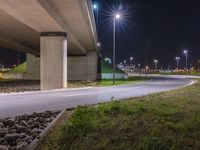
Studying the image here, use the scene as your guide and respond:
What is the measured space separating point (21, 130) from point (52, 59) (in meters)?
22.4

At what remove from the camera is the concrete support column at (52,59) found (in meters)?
32.1

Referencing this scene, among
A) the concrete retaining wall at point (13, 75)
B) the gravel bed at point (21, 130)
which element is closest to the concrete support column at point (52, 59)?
the gravel bed at point (21, 130)

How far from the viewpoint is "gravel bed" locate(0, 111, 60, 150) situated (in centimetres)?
833

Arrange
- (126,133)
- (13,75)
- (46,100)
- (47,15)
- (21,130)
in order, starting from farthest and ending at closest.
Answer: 1. (13,75)
2. (47,15)
3. (46,100)
4. (21,130)
5. (126,133)

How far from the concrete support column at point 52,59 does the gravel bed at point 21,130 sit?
18.5m

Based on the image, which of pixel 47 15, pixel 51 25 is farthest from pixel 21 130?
pixel 51 25

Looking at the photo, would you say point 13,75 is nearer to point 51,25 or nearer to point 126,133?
point 51,25

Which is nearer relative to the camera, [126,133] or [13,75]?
[126,133]

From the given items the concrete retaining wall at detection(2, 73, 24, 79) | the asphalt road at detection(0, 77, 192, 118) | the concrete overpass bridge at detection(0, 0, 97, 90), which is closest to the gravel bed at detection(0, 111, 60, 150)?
the asphalt road at detection(0, 77, 192, 118)

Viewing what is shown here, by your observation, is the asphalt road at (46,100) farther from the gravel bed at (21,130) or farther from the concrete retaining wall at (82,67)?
the concrete retaining wall at (82,67)

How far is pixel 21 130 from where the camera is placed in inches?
404

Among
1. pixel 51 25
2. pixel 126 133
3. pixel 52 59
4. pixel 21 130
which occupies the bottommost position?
pixel 21 130

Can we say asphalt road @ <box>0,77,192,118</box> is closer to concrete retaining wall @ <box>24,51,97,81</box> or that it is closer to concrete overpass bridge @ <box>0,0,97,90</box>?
concrete overpass bridge @ <box>0,0,97,90</box>

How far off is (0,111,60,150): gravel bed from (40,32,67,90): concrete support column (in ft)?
60.8
